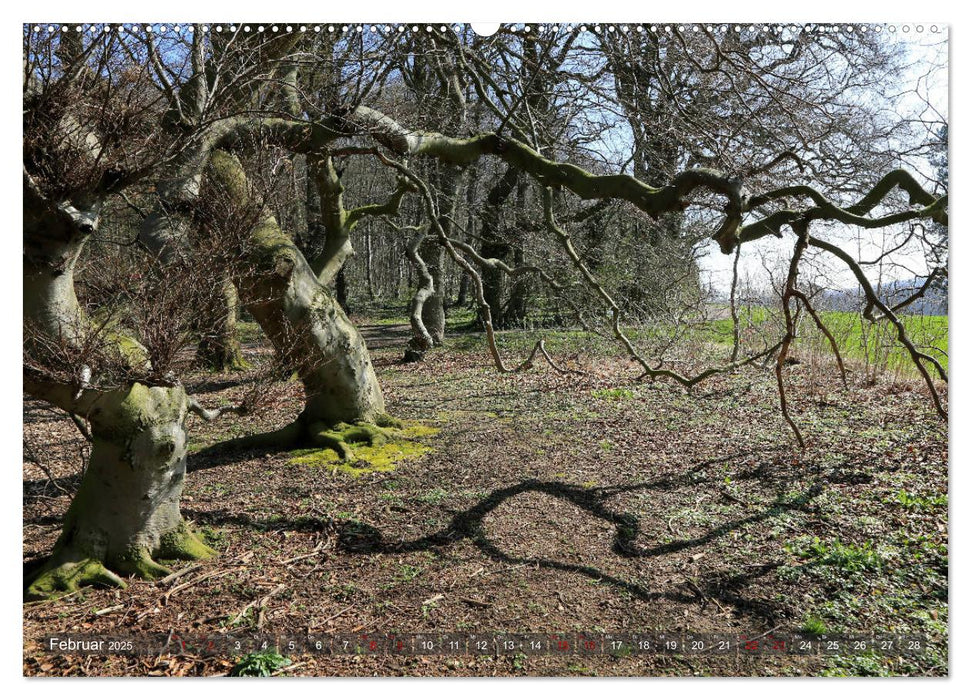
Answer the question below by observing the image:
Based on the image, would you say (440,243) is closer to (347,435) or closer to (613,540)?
(347,435)

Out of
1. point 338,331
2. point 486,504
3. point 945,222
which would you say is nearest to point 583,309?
point 338,331

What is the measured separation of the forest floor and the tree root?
9 centimetres

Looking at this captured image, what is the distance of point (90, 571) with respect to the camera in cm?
345

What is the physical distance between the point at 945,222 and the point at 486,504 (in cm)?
303

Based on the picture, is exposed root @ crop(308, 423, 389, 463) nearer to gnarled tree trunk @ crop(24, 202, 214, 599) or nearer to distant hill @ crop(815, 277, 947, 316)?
gnarled tree trunk @ crop(24, 202, 214, 599)

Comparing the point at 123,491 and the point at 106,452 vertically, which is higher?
the point at 106,452

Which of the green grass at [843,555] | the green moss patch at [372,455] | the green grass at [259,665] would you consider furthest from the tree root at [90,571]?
the green grass at [843,555]

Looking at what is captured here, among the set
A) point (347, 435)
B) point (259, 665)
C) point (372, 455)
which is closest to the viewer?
point (259, 665)

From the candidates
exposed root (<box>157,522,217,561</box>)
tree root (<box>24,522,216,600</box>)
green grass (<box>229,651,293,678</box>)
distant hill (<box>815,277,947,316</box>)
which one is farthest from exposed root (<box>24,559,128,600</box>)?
distant hill (<box>815,277,947,316</box>)

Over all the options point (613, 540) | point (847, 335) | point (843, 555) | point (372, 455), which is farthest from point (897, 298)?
point (372, 455)

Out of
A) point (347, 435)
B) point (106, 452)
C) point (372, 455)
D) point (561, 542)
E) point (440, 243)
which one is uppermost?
point (440, 243)

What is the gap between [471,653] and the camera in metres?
2.81

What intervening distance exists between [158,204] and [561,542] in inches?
123

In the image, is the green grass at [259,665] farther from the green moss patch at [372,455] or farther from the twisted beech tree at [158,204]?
the green moss patch at [372,455]
